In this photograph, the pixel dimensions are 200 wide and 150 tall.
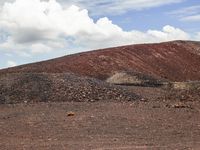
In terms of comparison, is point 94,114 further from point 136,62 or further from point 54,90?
point 136,62

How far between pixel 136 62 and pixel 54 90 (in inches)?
744

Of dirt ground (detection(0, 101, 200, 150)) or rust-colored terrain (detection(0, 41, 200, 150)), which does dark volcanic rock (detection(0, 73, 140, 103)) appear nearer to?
rust-colored terrain (detection(0, 41, 200, 150))

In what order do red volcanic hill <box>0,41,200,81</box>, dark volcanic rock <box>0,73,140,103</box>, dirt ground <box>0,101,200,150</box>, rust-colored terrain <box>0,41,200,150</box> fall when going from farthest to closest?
red volcanic hill <box>0,41,200,81</box>
dark volcanic rock <box>0,73,140,103</box>
rust-colored terrain <box>0,41,200,150</box>
dirt ground <box>0,101,200,150</box>

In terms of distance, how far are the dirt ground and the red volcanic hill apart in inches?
597

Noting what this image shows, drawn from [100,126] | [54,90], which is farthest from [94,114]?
[54,90]

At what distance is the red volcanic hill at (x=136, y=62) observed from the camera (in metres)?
35.3

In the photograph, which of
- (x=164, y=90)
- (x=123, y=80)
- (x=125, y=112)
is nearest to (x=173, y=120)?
(x=125, y=112)

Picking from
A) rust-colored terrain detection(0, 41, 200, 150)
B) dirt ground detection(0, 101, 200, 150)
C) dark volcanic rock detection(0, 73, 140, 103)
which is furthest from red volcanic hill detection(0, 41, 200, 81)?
dirt ground detection(0, 101, 200, 150)

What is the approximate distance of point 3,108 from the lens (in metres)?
19.1

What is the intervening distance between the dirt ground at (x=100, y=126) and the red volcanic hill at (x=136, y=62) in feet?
49.7

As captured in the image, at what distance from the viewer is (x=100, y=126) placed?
48.2 feet

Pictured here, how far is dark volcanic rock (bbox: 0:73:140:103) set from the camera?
70.2 feet

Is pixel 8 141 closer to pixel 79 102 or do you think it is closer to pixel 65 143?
pixel 65 143

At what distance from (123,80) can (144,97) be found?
7.61 metres
